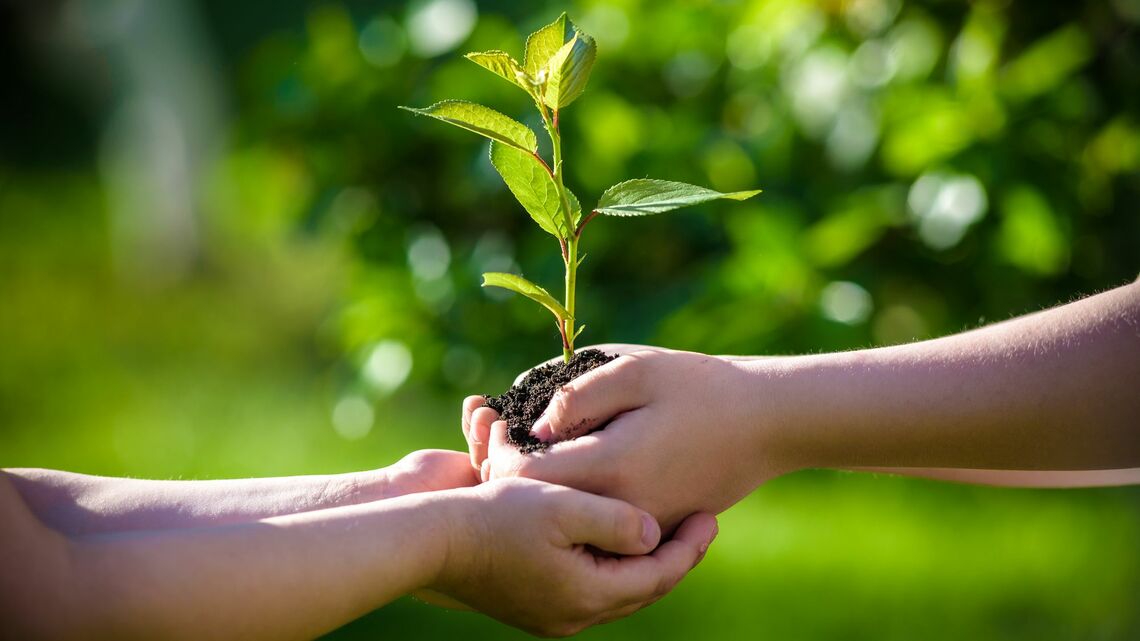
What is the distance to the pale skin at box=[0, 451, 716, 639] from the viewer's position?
1.11 m

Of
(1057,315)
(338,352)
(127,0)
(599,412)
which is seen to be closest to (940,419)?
(1057,315)

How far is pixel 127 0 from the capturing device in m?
7.28

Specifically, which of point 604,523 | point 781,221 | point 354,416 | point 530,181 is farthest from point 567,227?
point 354,416

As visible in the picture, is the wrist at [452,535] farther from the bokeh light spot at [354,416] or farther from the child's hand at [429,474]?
the bokeh light spot at [354,416]

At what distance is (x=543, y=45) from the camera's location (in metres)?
1.44

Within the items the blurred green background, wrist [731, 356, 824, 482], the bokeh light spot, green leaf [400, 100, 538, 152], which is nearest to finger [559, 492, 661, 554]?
wrist [731, 356, 824, 482]

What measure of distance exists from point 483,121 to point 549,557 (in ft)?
1.97

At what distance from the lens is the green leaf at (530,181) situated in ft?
4.90

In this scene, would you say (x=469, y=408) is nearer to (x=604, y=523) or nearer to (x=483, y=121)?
(x=604, y=523)

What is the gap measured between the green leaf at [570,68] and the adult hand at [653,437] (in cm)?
39

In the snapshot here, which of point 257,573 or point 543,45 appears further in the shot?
point 543,45

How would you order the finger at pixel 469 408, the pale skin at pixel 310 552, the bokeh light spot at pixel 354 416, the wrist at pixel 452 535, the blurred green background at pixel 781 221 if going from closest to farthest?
the pale skin at pixel 310 552 < the wrist at pixel 452 535 < the finger at pixel 469 408 < the blurred green background at pixel 781 221 < the bokeh light spot at pixel 354 416

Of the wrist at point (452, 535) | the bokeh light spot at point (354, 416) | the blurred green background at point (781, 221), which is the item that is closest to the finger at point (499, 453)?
the wrist at point (452, 535)

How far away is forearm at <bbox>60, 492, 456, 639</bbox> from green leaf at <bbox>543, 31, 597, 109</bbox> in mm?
598
